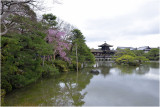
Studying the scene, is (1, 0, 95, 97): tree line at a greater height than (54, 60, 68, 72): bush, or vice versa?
(1, 0, 95, 97): tree line

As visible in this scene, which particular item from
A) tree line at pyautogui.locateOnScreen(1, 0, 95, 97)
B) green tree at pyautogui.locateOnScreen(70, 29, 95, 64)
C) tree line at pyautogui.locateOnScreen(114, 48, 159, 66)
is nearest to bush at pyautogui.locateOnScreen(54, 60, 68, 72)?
green tree at pyautogui.locateOnScreen(70, 29, 95, 64)

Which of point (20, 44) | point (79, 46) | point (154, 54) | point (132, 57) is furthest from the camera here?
point (154, 54)

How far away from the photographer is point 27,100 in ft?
14.9

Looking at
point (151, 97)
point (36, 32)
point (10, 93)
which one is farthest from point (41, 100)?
point (151, 97)

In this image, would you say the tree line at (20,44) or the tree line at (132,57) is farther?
the tree line at (132,57)

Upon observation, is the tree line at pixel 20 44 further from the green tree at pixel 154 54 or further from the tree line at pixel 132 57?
the green tree at pixel 154 54

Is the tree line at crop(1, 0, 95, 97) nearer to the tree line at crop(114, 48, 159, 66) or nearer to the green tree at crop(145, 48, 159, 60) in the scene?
the tree line at crop(114, 48, 159, 66)

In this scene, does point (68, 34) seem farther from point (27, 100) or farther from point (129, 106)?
point (129, 106)

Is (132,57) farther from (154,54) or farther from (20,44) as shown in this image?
(20,44)

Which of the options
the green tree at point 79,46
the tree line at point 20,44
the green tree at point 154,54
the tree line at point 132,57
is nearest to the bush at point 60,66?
the green tree at point 79,46

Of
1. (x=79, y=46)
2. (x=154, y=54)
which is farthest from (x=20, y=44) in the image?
(x=154, y=54)

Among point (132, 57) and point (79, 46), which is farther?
point (132, 57)

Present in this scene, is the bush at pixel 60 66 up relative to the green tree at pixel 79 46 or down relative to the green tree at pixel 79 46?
down

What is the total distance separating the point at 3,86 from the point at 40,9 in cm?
364
